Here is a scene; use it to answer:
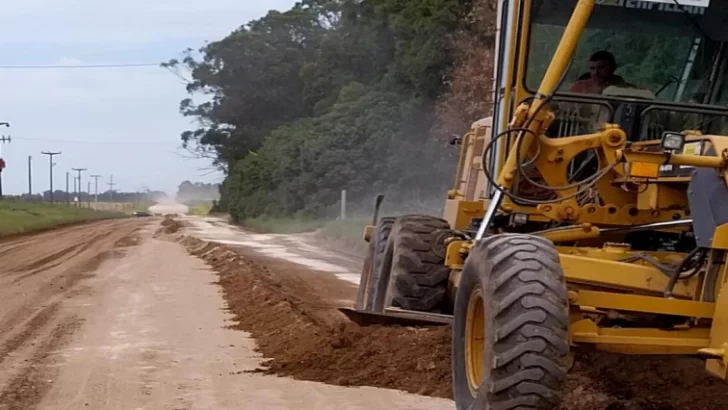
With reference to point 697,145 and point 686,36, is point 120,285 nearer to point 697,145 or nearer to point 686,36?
point 686,36

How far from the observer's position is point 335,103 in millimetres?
50156

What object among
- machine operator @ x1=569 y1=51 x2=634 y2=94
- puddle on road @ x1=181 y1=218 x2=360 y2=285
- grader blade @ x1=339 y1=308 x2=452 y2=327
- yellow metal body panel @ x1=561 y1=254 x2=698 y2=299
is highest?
machine operator @ x1=569 y1=51 x2=634 y2=94

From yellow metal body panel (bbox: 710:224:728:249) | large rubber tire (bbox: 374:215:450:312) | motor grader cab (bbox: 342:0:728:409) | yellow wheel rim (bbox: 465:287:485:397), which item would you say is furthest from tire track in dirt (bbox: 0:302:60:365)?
yellow metal body panel (bbox: 710:224:728:249)

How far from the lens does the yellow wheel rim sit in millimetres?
6172

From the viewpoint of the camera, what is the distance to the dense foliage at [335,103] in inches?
1384

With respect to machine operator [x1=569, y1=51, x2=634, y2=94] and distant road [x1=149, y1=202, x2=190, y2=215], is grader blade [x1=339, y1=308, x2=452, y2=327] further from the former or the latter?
distant road [x1=149, y1=202, x2=190, y2=215]

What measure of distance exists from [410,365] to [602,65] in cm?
252

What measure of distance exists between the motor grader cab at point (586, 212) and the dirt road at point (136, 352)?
114 cm

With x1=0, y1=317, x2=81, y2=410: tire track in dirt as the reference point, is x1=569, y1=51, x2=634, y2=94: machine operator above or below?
above

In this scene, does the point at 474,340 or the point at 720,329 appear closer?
the point at 720,329

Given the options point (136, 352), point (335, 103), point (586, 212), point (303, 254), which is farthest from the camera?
point (335, 103)

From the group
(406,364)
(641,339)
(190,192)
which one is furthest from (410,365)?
(190,192)

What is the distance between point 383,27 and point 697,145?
39.7 metres

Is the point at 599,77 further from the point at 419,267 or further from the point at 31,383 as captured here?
the point at 31,383
